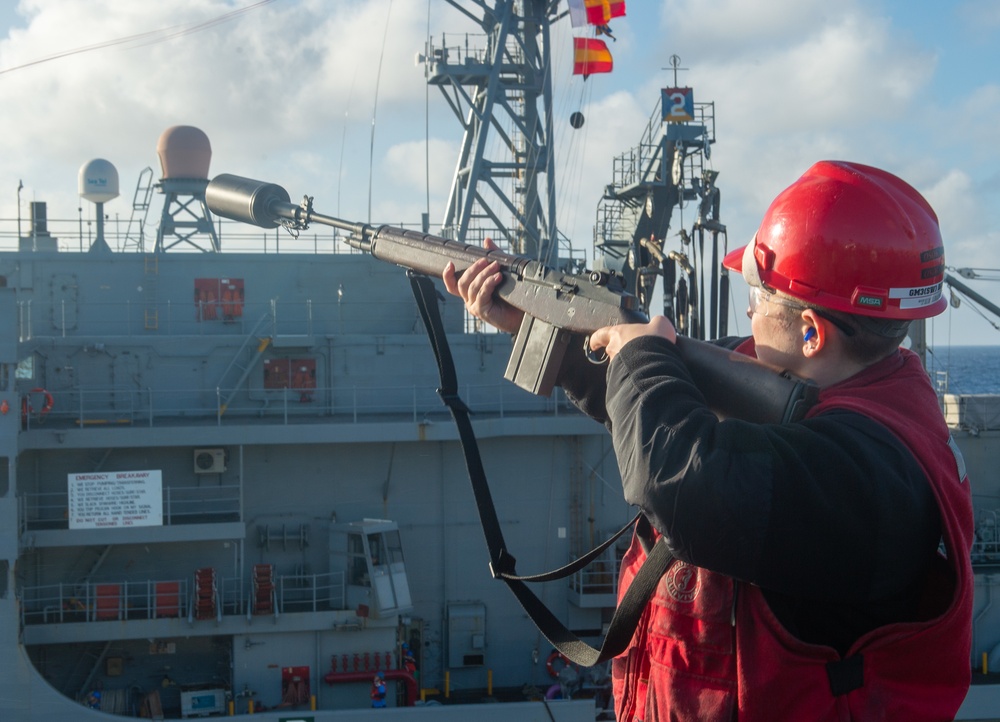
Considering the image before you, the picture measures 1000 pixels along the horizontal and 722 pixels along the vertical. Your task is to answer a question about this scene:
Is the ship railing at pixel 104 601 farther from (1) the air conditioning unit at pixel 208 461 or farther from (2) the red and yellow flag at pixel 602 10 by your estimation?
(2) the red and yellow flag at pixel 602 10

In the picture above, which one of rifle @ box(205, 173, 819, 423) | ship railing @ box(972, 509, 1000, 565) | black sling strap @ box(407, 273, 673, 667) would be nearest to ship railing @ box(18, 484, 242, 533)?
rifle @ box(205, 173, 819, 423)

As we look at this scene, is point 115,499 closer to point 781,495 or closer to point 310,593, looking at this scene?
point 310,593

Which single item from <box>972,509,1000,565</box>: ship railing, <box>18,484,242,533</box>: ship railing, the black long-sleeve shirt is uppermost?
the black long-sleeve shirt

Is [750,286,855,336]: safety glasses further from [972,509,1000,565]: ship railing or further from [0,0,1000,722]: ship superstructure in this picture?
[972,509,1000,565]: ship railing

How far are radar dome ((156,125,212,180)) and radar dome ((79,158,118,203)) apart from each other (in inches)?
31.8

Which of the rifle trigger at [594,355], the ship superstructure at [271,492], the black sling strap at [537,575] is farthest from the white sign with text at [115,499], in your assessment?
the rifle trigger at [594,355]

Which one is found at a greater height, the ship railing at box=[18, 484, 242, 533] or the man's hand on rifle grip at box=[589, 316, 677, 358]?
the man's hand on rifle grip at box=[589, 316, 677, 358]

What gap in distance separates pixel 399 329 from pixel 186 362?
3055 millimetres

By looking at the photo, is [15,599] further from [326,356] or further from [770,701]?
[770,701]

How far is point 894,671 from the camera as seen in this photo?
1670 millimetres

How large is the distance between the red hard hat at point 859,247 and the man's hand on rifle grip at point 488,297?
3.29 ft

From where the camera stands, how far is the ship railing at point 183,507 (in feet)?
37.6

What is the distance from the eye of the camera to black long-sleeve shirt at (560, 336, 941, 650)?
151 centimetres

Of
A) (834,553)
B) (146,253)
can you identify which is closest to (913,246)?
(834,553)
